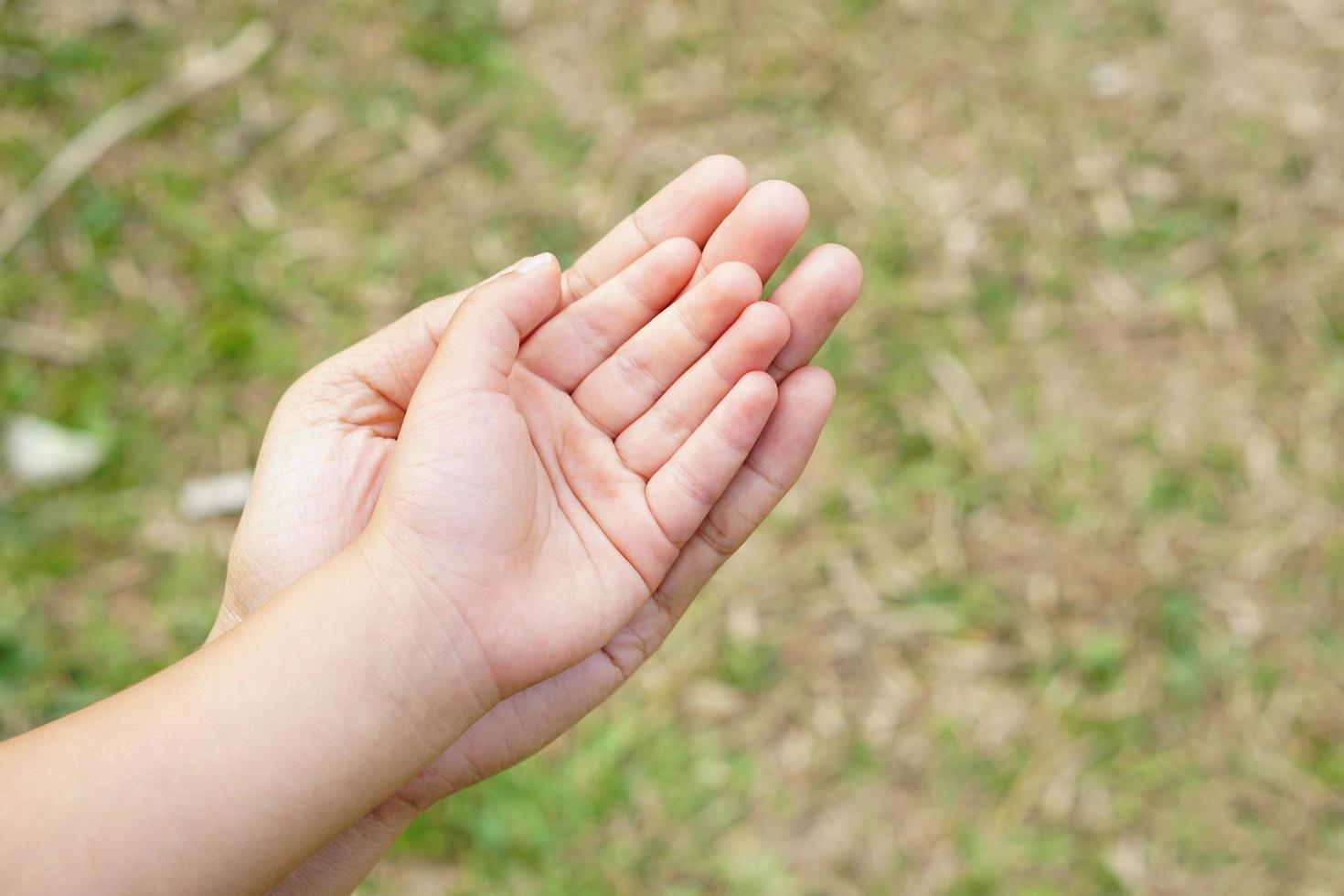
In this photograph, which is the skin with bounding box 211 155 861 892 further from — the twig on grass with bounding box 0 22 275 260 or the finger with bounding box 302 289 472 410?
the twig on grass with bounding box 0 22 275 260

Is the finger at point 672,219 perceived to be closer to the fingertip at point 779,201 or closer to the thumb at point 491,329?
the fingertip at point 779,201

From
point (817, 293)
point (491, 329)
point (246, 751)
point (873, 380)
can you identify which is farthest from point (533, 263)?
point (873, 380)

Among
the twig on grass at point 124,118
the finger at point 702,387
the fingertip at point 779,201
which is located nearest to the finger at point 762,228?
the fingertip at point 779,201

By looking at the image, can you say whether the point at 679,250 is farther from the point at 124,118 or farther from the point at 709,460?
the point at 124,118

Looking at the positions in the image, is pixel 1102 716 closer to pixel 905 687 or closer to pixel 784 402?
pixel 905 687

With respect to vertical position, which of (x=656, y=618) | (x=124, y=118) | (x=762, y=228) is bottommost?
(x=656, y=618)

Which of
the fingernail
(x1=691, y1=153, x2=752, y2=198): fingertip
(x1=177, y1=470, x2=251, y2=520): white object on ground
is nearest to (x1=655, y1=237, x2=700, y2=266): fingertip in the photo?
(x1=691, y1=153, x2=752, y2=198): fingertip

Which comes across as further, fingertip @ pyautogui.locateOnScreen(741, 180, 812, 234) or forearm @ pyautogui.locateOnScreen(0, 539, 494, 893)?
fingertip @ pyautogui.locateOnScreen(741, 180, 812, 234)
